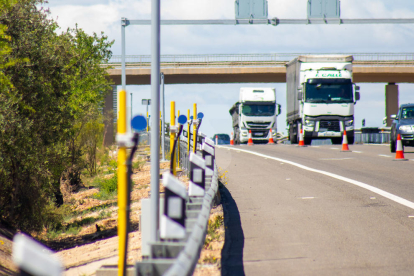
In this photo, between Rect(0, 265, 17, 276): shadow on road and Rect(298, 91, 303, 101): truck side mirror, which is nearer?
Rect(0, 265, 17, 276): shadow on road

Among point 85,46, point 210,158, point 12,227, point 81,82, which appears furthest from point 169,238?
point 85,46

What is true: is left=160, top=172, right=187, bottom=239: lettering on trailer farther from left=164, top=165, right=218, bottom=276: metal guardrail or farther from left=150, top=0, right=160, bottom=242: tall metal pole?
left=150, top=0, right=160, bottom=242: tall metal pole

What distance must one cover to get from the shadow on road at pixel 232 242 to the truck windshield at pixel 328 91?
737 inches

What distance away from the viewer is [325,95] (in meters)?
27.8

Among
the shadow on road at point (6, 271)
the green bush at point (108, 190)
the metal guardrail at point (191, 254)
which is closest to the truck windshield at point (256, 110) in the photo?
the green bush at point (108, 190)

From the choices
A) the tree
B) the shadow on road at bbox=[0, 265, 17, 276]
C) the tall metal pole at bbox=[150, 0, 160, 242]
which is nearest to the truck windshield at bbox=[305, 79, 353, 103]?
the tree

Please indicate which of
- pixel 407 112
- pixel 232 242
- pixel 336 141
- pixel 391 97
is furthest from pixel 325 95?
pixel 391 97

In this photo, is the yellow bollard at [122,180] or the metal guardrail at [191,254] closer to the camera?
the metal guardrail at [191,254]

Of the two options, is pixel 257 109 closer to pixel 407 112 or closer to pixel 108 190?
pixel 407 112

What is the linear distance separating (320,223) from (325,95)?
68.8 feet

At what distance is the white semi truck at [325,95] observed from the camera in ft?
90.3

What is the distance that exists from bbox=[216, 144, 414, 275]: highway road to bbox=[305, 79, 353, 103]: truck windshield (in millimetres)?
13141

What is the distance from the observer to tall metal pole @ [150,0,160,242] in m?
4.77

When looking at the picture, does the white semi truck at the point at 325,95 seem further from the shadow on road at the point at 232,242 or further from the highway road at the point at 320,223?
the shadow on road at the point at 232,242
